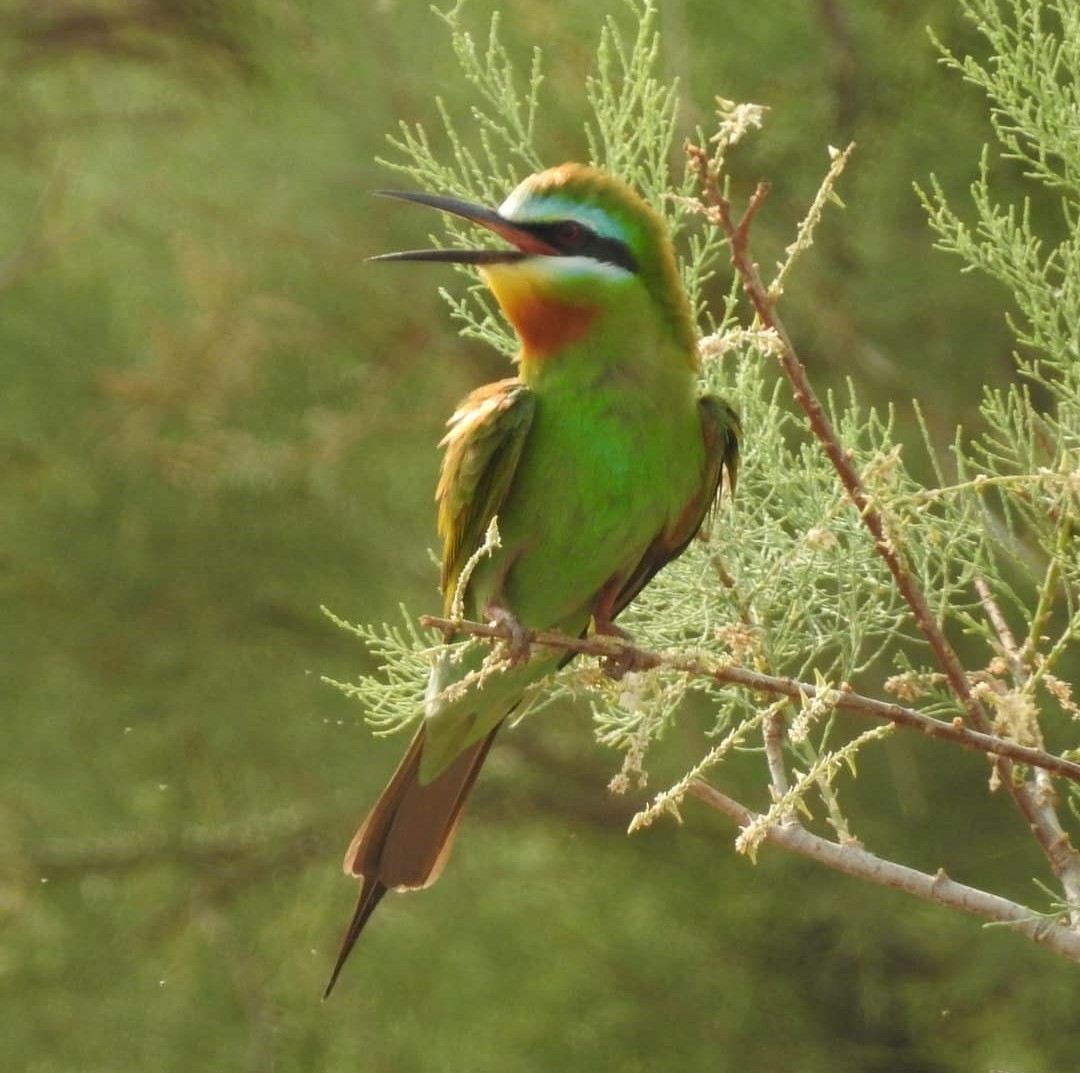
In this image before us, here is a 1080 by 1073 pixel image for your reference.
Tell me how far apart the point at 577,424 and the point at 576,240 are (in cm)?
17

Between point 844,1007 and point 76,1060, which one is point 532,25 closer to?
point 844,1007

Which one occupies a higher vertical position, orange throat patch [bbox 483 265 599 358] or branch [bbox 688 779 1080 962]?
orange throat patch [bbox 483 265 599 358]

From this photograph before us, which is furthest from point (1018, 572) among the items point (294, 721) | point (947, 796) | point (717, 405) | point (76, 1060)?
point (76, 1060)

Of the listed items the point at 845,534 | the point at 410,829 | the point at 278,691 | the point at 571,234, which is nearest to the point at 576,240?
the point at 571,234

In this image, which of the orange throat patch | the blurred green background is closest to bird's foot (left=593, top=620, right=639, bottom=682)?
the orange throat patch

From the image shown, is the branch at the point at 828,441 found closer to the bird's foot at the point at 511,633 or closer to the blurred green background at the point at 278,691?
the bird's foot at the point at 511,633

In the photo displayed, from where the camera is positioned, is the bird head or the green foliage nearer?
the green foliage

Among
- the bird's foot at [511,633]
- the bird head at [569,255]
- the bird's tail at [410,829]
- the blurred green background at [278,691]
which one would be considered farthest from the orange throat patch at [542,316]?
the blurred green background at [278,691]

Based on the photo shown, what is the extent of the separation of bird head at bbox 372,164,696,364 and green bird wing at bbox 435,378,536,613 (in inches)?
2.8

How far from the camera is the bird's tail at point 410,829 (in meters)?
1.92

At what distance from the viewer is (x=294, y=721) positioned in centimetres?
345

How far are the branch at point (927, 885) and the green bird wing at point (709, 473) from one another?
443mm

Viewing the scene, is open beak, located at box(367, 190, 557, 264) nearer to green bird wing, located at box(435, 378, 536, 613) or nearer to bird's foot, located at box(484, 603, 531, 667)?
green bird wing, located at box(435, 378, 536, 613)

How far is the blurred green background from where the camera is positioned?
326 cm
